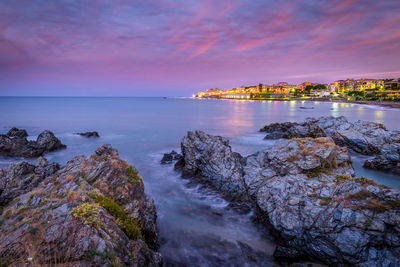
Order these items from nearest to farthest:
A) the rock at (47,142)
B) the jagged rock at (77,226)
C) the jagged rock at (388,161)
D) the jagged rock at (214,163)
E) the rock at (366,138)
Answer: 1. the jagged rock at (77,226)
2. the jagged rock at (214,163)
3. the jagged rock at (388,161)
4. the rock at (366,138)
5. the rock at (47,142)

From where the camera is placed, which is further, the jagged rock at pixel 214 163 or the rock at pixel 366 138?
the rock at pixel 366 138

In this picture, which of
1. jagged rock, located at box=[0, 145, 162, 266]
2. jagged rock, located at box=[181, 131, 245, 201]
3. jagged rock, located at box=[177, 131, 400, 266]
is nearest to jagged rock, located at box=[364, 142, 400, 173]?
jagged rock, located at box=[177, 131, 400, 266]

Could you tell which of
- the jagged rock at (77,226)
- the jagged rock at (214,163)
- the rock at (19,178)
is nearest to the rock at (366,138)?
the jagged rock at (214,163)

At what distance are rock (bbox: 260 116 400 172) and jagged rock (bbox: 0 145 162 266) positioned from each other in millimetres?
18901

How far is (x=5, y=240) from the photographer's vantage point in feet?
17.7

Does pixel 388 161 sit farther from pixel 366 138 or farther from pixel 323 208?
pixel 323 208

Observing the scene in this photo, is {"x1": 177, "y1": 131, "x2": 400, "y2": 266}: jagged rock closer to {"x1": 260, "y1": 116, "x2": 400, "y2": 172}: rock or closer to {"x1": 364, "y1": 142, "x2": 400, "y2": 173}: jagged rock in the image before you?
{"x1": 364, "y1": 142, "x2": 400, "y2": 173}: jagged rock

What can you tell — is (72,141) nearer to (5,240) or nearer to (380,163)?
(5,240)

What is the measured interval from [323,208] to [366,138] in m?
19.1

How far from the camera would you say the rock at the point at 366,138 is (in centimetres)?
1775

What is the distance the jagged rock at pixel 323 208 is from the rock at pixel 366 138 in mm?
6299

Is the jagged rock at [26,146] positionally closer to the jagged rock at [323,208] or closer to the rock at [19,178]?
the rock at [19,178]

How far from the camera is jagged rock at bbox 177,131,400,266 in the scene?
23.1 feet

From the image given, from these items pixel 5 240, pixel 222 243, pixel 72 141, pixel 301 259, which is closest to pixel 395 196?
pixel 301 259
